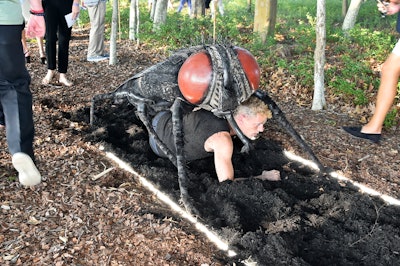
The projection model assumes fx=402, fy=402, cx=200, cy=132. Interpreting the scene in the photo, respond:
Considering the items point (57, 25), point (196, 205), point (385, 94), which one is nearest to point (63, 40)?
point (57, 25)

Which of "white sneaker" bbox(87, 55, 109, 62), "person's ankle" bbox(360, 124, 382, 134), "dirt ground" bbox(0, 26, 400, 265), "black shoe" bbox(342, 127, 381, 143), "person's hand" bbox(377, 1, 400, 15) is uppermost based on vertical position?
"person's hand" bbox(377, 1, 400, 15)

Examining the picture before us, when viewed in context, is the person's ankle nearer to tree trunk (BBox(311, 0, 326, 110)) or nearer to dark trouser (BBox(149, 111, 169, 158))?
tree trunk (BBox(311, 0, 326, 110))

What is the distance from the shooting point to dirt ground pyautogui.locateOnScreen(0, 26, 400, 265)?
2.58 metres

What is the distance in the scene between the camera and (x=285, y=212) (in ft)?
9.55

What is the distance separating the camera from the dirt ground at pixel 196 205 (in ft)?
8.46

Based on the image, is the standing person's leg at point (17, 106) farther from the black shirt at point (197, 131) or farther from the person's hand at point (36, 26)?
the person's hand at point (36, 26)

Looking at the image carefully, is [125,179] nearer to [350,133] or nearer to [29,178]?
[29,178]

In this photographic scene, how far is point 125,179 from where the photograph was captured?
3539 millimetres

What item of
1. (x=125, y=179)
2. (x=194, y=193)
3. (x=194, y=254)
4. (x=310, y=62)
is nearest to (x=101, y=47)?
(x=310, y=62)

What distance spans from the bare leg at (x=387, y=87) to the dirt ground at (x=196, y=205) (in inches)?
11.1

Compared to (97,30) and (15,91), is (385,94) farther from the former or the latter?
(97,30)

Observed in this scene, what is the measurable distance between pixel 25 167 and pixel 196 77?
57.4 inches

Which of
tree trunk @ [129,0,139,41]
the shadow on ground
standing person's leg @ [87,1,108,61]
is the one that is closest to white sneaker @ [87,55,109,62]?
standing person's leg @ [87,1,108,61]

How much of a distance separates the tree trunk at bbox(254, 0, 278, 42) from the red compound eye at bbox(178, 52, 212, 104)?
542 cm
